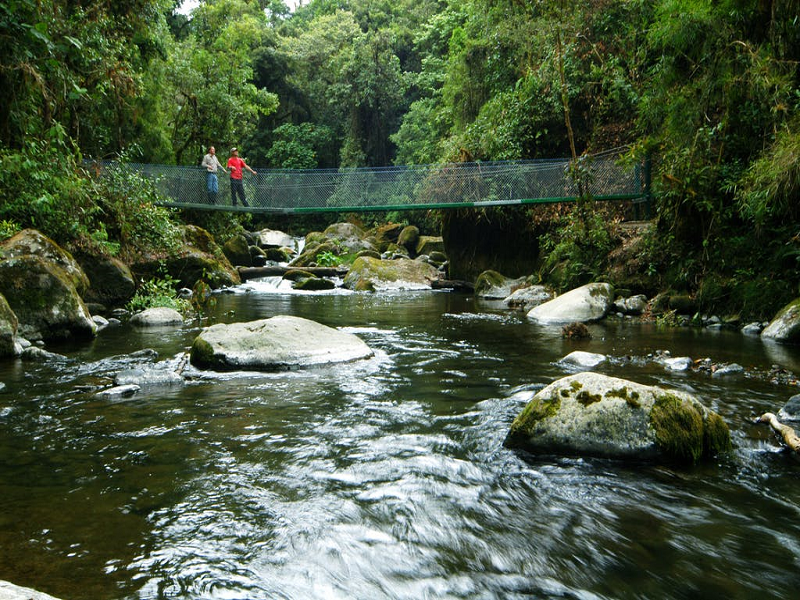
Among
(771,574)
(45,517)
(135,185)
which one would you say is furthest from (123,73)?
(771,574)

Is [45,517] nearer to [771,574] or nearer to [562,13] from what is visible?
[771,574]

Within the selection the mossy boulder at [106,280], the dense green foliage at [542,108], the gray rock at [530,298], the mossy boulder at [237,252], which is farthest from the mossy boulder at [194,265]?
the gray rock at [530,298]

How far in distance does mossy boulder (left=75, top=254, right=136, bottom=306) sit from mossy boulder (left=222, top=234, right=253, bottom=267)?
8518 millimetres

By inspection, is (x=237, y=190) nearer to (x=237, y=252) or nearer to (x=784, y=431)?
(x=237, y=252)

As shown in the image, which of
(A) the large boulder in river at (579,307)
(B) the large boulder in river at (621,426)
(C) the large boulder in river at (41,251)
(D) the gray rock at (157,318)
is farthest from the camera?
(A) the large boulder in river at (579,307)

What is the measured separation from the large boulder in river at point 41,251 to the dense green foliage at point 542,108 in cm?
51

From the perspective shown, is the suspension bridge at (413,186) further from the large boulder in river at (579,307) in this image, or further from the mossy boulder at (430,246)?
the mossy boulder at (430,246)

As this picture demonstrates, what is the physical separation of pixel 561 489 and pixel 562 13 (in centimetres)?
1207

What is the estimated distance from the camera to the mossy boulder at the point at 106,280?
905 cm

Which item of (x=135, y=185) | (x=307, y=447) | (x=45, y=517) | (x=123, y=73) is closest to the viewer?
(x=45, y=517)

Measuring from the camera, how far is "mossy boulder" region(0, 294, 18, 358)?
5605 mm

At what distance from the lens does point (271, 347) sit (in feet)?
17.6

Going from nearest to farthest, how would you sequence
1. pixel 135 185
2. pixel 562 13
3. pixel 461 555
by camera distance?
pixel 461 555 < pixel 135 185 < pixel 562 13

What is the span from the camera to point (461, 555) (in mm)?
2277
